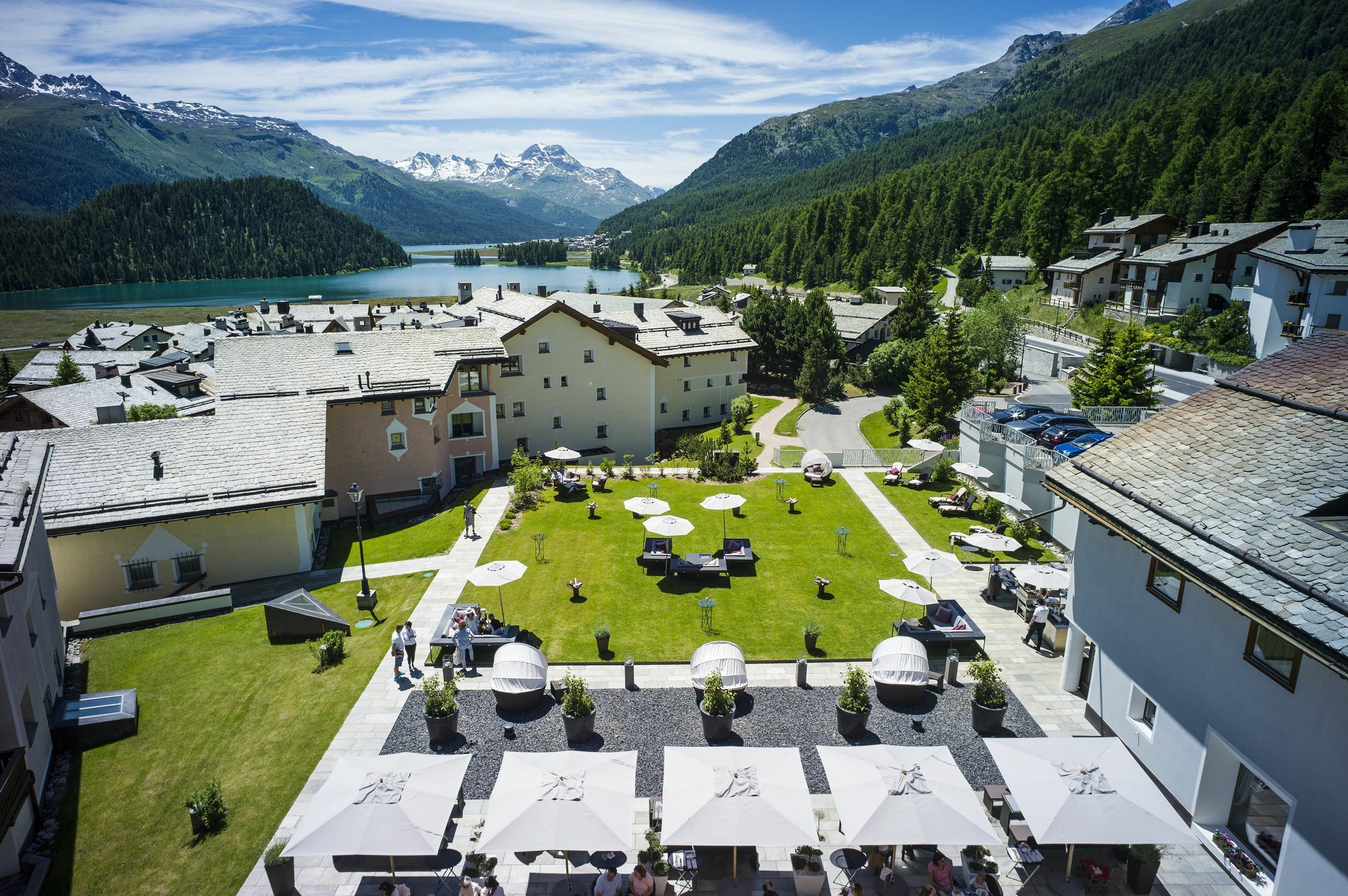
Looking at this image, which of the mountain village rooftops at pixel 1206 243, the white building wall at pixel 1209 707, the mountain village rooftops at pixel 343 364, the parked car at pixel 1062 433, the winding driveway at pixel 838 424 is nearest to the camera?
the white building wall at pixel 1209 707

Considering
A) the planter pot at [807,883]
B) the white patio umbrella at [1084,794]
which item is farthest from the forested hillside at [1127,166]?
the planter pot at [807,883]

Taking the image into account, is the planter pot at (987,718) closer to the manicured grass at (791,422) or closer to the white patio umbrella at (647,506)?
the white patio umbrella at (647,506)

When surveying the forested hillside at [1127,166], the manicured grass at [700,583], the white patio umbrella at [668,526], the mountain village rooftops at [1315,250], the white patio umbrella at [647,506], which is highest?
the forested hillside at [1127,166]

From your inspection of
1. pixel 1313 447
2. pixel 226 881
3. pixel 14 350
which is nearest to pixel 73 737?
pixel 226 881

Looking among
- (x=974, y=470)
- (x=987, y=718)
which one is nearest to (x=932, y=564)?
(x=987, y=718)

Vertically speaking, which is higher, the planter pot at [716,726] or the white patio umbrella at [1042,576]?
the white patio umbrella at [1042,576]

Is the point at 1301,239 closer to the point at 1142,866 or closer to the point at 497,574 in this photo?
the point at 1142,866

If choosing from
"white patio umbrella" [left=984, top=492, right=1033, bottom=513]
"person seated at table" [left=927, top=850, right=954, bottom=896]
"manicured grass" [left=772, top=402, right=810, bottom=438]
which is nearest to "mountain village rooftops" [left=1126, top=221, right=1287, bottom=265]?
"manicured grass" [left=772, top=402, right=810, bottom=438]

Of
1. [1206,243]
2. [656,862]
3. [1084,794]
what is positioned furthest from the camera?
[1206,243]
